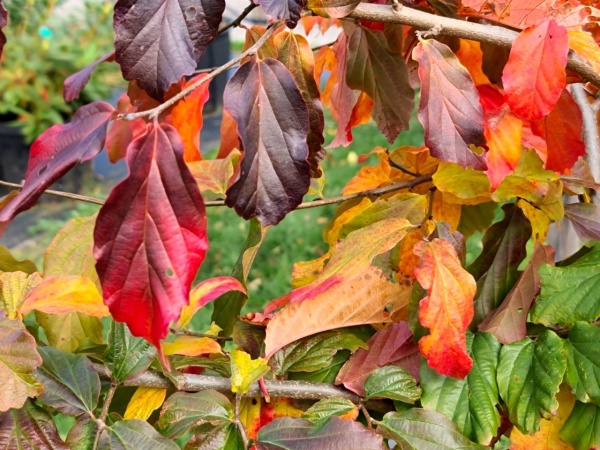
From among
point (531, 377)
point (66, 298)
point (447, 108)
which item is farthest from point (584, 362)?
point (66, 298)

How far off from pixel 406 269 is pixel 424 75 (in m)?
0.23

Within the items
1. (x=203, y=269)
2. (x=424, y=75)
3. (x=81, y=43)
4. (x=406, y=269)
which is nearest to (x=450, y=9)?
(x=424, y=75)

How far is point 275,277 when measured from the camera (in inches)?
115

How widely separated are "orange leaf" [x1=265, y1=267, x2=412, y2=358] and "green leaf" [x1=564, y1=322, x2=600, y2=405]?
0.56ft

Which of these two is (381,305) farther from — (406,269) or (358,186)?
(358,186)

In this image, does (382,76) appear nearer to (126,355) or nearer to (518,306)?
(518,306)

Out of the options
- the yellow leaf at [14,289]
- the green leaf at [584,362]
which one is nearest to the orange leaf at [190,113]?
the yellow leaf at [14,289]

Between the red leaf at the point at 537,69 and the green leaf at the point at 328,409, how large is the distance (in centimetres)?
31

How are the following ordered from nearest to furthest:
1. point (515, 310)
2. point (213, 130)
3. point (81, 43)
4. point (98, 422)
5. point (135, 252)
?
point (135, 252), point (98, 422), point (515, 310), point (81, 43), point (213, 130)

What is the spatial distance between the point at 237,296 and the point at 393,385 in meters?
0.23

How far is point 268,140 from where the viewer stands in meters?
0.52

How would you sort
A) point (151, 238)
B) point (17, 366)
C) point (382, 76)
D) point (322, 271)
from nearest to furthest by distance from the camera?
point (151, 238) → point (17, 366) → point (322, 271) → point (382, 76)

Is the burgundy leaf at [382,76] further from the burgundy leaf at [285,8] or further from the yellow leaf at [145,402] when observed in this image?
the yellow leaf at [145,402]

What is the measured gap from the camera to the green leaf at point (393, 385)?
0.62 m
